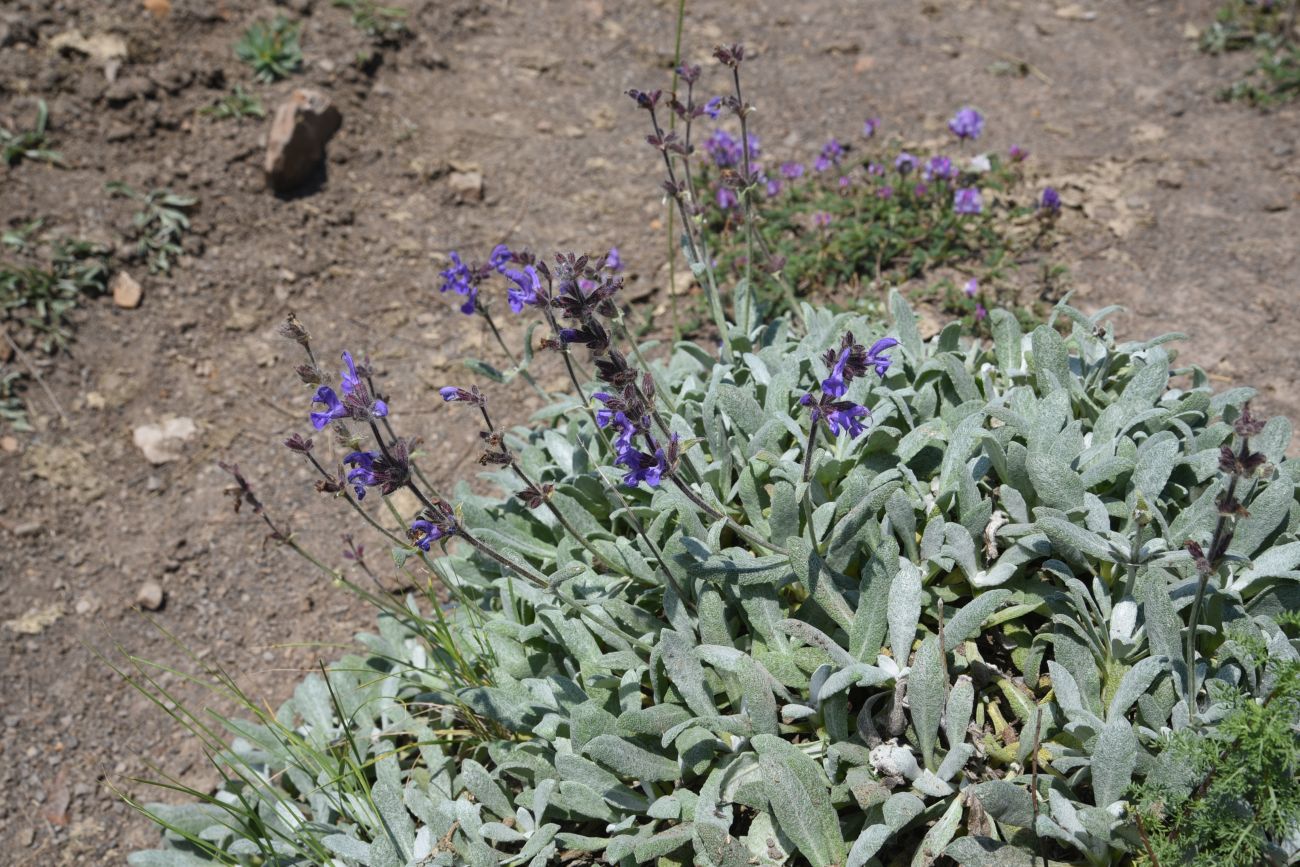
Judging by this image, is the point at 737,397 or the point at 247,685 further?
the point at 247,685

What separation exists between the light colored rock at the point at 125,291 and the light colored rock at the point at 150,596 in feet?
5.68

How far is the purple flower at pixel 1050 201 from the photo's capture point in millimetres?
4887

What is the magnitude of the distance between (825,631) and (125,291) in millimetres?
4335

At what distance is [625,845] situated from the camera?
2627 mm

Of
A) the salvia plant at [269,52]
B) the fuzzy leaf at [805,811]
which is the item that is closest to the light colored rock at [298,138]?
the salvia plant at [269,52]

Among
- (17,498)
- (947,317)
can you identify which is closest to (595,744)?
(947,317)

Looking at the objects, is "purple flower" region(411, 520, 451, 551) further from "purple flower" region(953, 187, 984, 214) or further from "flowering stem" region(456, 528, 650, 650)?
"purple flower" region(953, 187, 984, 214)

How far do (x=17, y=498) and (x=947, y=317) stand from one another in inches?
176

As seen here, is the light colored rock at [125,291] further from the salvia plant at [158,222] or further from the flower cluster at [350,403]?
the flower cluster at [350,403]

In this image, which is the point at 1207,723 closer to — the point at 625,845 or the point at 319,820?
the point at 625,845

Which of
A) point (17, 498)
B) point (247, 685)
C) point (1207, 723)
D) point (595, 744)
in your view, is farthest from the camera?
point (17, 498)

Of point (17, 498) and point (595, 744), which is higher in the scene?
point (595, 744)

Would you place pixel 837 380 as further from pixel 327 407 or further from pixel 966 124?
pixel 966 124

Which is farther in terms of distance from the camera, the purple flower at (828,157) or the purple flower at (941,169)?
the purple flower at (828,157)
